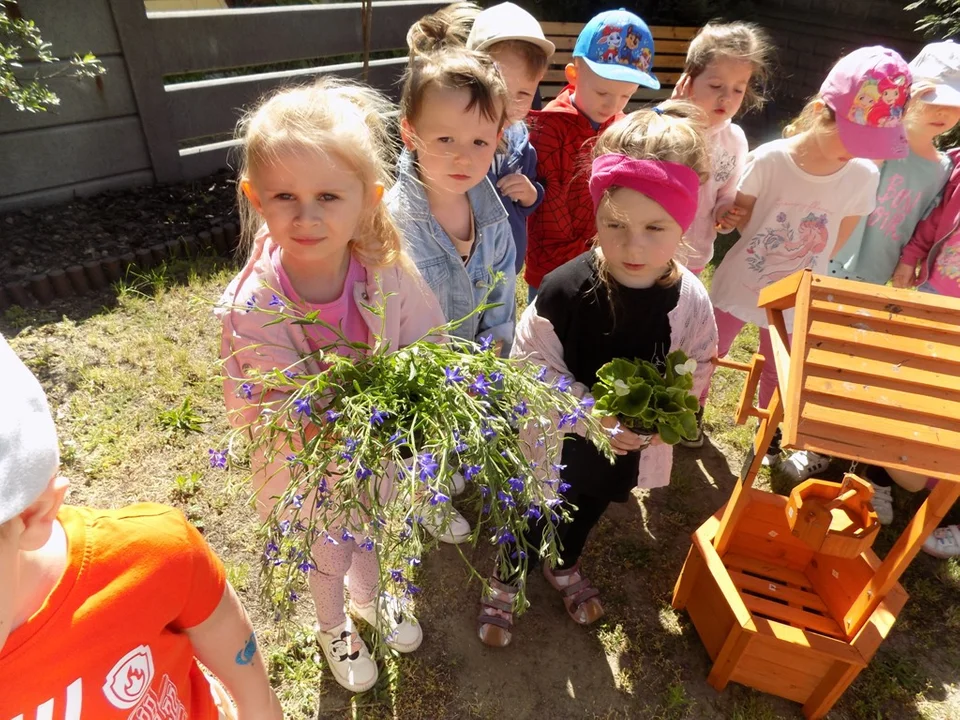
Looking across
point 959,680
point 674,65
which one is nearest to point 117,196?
point 959,680

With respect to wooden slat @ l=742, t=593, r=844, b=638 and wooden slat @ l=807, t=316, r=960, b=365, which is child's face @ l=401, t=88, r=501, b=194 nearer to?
wooden slat @ l=807, t=316, r=960, b=365

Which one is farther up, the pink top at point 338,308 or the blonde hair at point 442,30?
the blonde hair at point 442,30

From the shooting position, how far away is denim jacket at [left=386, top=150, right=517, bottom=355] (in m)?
2.15

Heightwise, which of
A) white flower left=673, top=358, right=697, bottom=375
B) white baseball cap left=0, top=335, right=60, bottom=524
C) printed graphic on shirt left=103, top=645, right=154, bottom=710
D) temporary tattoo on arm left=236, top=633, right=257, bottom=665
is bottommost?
temporary tattoo on arm left=236, top=633, right=257, bottom=665

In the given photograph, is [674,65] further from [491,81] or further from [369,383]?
[369,383]

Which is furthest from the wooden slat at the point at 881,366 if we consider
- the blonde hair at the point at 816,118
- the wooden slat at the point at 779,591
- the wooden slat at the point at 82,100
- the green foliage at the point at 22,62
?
the wooden slat at the point at 82,100

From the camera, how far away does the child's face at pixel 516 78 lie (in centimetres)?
262

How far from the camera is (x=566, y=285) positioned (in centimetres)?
200

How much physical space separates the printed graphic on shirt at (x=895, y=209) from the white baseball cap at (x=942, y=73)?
0.36 metres

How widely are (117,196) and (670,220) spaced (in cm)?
478

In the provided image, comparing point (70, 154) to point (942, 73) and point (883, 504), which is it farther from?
point (883, 504)

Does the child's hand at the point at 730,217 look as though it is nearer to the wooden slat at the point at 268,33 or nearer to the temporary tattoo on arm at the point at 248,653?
the temporary tattoo on arm at the point at 248,653

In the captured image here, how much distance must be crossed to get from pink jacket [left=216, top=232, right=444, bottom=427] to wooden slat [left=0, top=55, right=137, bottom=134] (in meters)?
3.91

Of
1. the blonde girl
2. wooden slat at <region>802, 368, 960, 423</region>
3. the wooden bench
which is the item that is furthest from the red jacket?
the wooden bench
